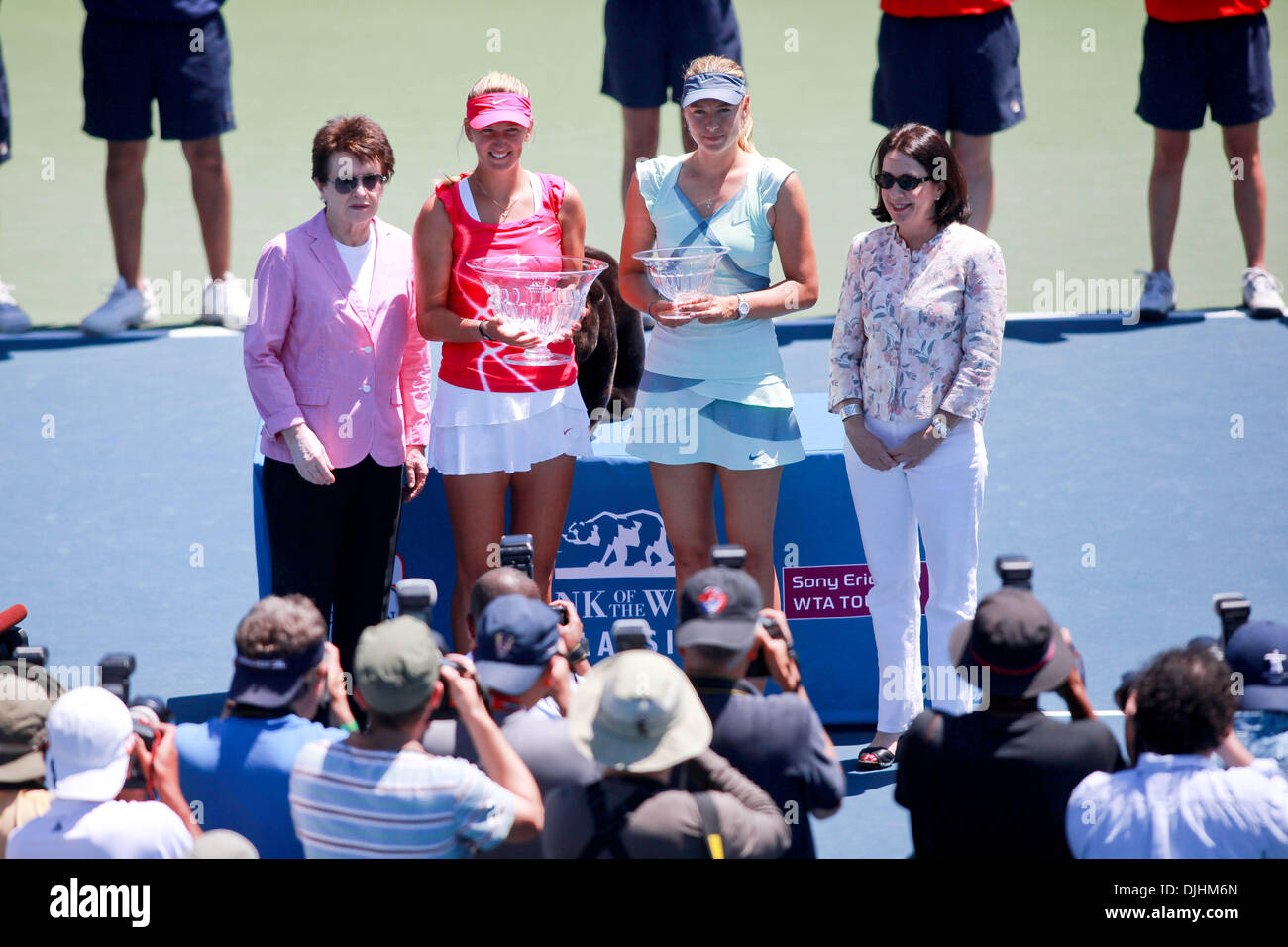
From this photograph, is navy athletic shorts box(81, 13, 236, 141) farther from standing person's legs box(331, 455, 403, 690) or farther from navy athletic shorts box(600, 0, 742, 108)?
standing person's legs box(331, 455, 403, 690)

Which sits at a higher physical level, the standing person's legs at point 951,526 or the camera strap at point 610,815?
the standing person's legs at point 951,526

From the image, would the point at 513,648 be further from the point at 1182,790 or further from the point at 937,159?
the point at 937,159

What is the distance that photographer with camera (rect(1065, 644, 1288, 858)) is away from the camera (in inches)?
131

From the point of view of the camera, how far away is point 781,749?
3617 mm

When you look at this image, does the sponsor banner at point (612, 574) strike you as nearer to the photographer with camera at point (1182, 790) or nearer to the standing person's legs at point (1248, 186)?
the photographer with camera at point (1182, 790)

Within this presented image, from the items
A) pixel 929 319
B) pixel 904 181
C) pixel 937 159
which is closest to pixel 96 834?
pixel 929 319

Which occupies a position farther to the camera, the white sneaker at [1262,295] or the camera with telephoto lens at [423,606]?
the white sneaker at [1262,295]

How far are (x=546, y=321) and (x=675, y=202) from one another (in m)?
0.57

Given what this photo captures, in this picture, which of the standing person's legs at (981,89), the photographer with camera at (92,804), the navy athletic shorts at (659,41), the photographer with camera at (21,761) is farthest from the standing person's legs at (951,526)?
the navy athletic shorts at (659,41)

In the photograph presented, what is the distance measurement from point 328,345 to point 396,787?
6.27 ft

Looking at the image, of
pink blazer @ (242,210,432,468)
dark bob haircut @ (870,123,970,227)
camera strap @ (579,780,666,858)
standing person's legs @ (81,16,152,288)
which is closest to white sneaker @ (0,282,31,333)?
standing person's legs @ (81,16,152,288)

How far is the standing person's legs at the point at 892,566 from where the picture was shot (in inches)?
198

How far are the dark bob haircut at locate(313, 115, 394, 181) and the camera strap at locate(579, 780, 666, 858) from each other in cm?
221

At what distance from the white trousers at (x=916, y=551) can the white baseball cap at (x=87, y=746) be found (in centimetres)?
248
